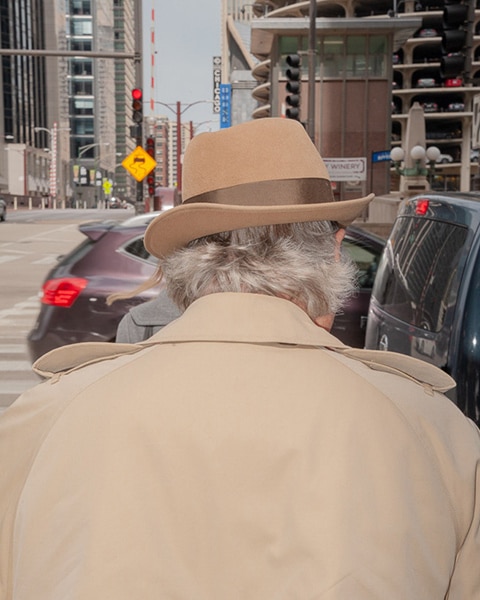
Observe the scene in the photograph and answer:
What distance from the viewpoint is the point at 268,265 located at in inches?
65.7

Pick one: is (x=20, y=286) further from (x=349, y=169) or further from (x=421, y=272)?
(x=421, y=272)

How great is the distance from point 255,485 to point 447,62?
11523 millimetres

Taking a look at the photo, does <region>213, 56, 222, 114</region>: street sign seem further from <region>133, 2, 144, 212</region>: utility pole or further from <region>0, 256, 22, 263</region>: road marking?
<region>0, 256, 22, 263</region>: road marking

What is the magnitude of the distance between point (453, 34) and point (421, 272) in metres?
8.31

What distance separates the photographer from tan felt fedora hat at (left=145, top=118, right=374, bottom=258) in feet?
5.48

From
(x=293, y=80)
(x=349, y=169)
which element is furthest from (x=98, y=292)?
(x=349, y=169)

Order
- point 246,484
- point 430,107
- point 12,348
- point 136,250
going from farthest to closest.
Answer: point 430,107
point 12,348
point 136,250
point 246,484

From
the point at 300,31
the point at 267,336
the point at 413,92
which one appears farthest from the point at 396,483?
the point at 413,92

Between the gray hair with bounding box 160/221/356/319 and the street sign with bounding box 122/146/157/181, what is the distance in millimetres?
24564

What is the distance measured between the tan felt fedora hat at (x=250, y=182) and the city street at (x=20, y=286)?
21.6 ft

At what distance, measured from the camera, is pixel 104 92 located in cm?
18212

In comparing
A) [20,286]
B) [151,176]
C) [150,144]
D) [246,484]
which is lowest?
[20,286]

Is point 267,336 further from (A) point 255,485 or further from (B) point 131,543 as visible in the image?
(B) point 131,543

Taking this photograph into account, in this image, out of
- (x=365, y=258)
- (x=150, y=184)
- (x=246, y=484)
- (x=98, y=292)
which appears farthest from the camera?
(x=150, y=184)
